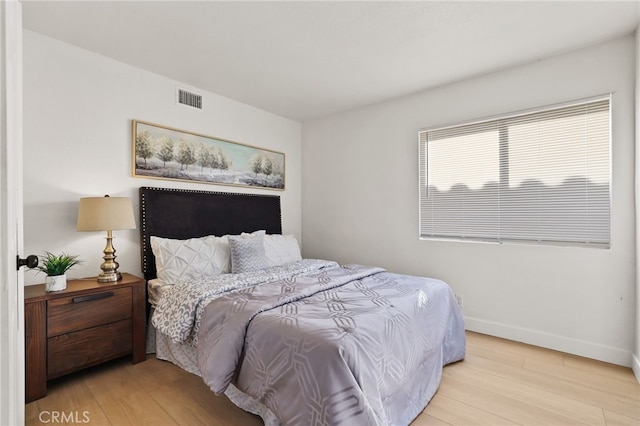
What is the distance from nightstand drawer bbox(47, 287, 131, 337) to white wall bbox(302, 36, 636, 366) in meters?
2.49

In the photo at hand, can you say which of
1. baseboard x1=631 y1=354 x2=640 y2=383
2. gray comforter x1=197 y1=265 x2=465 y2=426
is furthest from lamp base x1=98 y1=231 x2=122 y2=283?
baseboard x1=631 y1=354 x2=640 y2=383

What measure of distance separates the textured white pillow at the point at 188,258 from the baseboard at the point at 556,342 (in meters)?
2.52

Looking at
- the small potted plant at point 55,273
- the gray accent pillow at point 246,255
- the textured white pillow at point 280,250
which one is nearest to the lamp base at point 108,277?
the small potted plant at point 55,273

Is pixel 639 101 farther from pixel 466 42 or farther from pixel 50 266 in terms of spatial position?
pixel 50 266

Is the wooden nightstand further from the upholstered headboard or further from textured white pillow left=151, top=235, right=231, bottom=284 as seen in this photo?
the upholstered headboard

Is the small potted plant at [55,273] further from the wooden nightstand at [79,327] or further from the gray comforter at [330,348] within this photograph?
the gray comforter at [330,348]

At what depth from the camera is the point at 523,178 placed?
2879 millimetres

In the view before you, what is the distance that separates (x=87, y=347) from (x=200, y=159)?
1931 millimetres

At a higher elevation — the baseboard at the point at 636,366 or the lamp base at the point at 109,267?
the lamp base at the point at 109,267

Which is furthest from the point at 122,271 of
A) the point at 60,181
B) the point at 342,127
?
the point at 342,127

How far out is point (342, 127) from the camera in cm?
412

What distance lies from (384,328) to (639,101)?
2.48 meters

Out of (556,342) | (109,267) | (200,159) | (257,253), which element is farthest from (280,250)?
(556,342)

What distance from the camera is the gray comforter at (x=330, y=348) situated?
1365 millimetres
